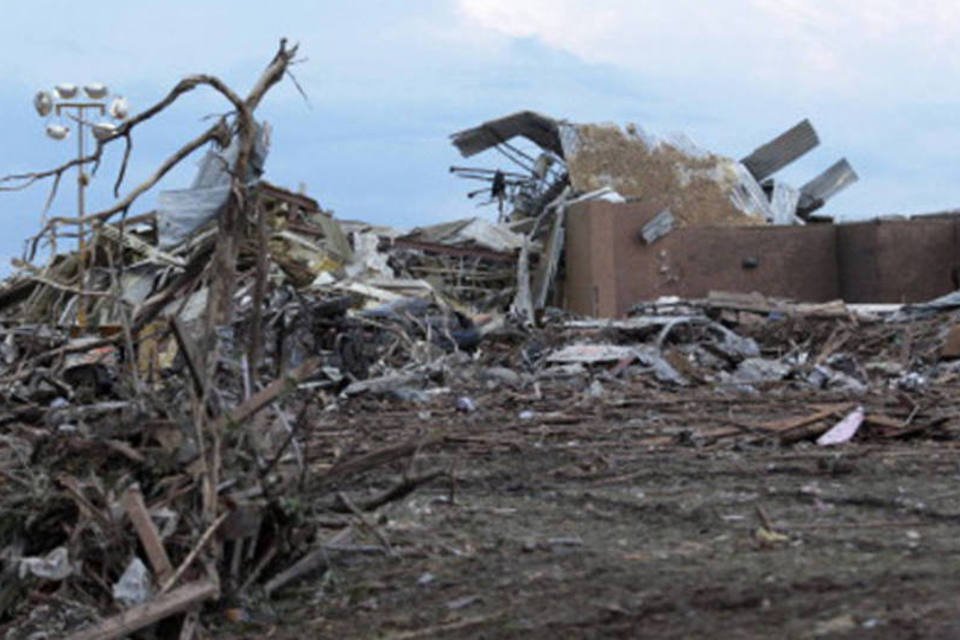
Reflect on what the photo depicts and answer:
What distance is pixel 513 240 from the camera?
2472cm

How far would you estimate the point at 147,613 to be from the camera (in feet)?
14.7

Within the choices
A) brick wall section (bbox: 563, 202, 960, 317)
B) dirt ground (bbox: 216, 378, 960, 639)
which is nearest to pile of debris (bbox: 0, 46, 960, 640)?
dirt ground (bbox: 216, 378, 960, 639)

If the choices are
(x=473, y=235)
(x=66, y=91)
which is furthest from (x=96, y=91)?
(x=473, y=235)

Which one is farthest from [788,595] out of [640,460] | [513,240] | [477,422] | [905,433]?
[513,240]

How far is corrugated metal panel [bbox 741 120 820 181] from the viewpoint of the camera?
29.7 metres

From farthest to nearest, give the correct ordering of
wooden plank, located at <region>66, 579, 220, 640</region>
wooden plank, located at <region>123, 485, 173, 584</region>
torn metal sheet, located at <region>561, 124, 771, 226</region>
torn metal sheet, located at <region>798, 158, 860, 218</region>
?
torn metal sheet, located at <region>798, 158, 860, 218</region>
torn metal sheet, located at <region>561, 124, 771, 226</region>
wooden plank, located at <region>123, 485, 173, 584</region>
wooden plank, located at <region>66, 579, 220, 640</region>

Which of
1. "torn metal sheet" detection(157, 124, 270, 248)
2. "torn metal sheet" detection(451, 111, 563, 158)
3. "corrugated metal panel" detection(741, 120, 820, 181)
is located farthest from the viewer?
"corrugated metal panel" detection(741, 120, 820, 181)

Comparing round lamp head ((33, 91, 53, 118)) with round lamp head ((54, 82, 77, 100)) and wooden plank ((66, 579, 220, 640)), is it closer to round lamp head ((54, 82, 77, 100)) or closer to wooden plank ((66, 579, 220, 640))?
round lamp head ((54, 82, 77, 100))

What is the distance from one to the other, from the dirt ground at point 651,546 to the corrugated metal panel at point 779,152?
2078 centimetres

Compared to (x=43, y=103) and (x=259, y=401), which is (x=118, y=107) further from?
(x=259, y=401)

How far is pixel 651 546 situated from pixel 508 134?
77.4 ft

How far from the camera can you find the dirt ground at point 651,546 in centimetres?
446

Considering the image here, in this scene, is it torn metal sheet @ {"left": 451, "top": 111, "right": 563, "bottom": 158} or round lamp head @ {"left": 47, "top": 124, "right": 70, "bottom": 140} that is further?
torn metal sheet @ {"left": 451, "top": 111, "right": 563, "bottom": 158}

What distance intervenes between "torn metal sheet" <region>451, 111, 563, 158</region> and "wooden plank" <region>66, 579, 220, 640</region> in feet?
77.2
